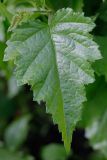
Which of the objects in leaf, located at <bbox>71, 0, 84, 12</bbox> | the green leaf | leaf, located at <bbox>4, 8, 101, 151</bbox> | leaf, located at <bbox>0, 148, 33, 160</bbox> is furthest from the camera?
the green leaf

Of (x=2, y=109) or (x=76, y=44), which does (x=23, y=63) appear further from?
(x=2, y=109)

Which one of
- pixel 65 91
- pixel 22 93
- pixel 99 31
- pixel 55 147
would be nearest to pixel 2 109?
pixel 22 93

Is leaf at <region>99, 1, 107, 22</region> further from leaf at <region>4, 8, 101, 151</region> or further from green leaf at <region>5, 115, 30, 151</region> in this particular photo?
green leaf at <region>5, 115, 30, 151</region>

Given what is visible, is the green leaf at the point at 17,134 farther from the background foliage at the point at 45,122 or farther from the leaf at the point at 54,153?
the leaf at the point at 54,153

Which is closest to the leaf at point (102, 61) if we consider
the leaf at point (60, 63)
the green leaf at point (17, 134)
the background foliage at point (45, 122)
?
the background foliage at point (45, 122)

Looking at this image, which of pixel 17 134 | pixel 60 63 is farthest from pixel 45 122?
pixel 60 63

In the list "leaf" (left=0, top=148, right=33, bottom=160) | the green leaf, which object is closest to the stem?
"leaf" (left=0, top=148, right=33, bottom=160)

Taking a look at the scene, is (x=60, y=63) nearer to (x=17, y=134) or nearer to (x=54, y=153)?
(x=54, y=153)
